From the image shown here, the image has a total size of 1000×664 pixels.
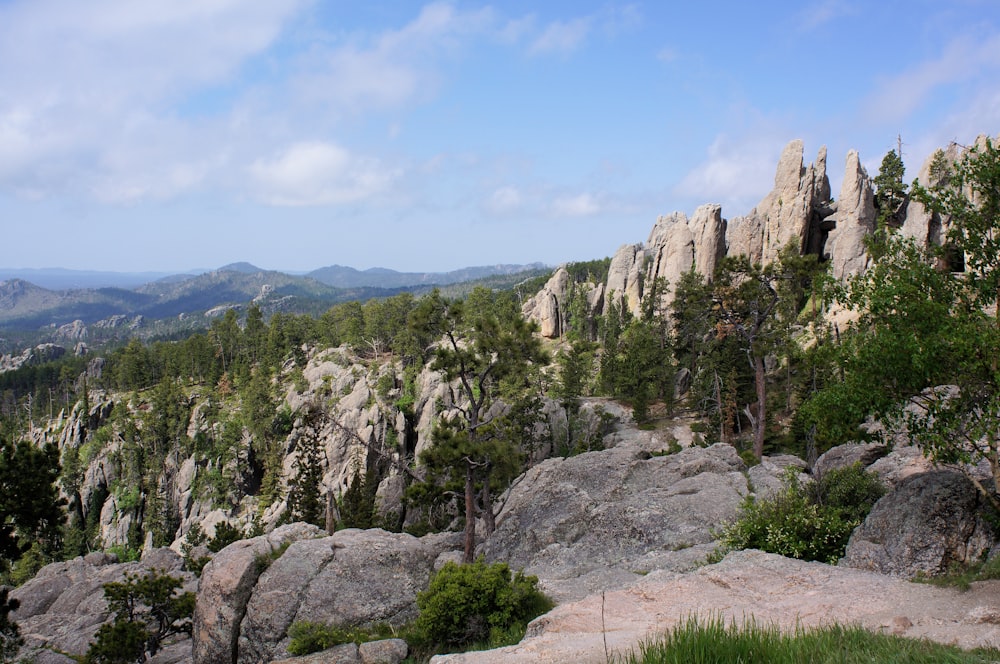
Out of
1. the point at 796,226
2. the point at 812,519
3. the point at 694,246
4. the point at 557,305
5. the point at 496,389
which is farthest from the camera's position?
the point at 557,305

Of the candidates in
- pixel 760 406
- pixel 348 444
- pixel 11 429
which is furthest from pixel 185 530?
pixel 760 406

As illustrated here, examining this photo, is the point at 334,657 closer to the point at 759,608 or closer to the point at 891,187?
the point at 759,608

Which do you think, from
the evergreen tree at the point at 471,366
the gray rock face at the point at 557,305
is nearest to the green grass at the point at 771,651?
the evergreen tree at the point at 471,366

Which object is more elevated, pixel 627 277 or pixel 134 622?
pixel 627 277

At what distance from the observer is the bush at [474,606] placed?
13539 millimetres

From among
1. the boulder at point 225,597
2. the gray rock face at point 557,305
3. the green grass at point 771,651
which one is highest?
the gray rock face at point 557,305

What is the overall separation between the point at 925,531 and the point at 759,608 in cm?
461

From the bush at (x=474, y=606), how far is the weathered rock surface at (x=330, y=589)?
543 centimetres

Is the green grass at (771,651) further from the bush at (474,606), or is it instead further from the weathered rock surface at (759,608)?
the bush at (474,606)

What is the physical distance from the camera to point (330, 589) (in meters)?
19.3

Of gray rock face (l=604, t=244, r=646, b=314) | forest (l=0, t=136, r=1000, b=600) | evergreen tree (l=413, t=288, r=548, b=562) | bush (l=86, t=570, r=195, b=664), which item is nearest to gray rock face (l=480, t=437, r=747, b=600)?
forest (l=0, t=136, r=1000, b=600)

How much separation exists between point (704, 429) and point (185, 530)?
2798 inches

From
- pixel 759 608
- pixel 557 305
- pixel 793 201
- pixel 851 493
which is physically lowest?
pixel 759 608

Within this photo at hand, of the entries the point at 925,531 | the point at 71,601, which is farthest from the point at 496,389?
the point at 925,531
